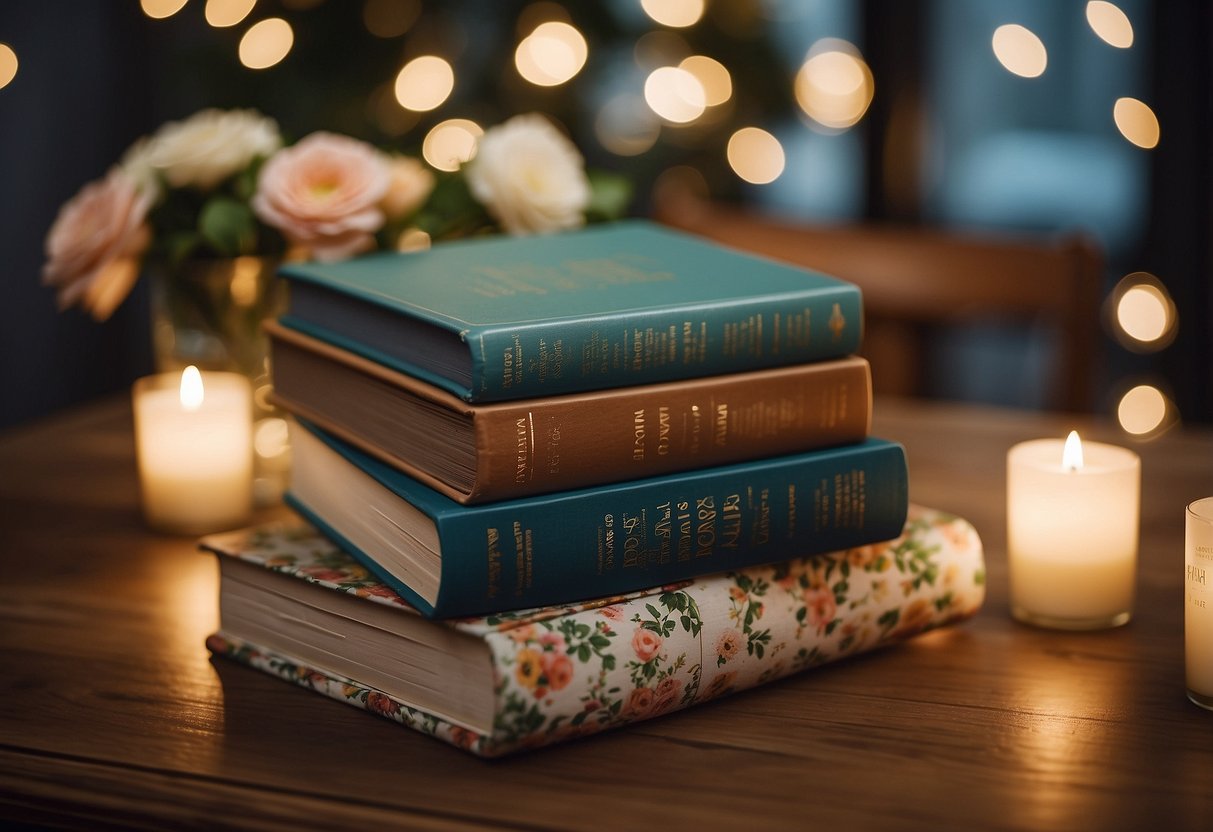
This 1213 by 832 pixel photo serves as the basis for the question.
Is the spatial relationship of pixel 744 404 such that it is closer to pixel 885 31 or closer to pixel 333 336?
pixel 333 336

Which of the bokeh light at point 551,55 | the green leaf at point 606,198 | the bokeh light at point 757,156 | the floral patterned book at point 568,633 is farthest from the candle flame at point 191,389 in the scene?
the bokeh light at point 757,156

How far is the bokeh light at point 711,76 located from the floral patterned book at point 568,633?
176cm

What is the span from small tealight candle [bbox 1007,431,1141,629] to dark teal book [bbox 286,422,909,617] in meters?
0.09

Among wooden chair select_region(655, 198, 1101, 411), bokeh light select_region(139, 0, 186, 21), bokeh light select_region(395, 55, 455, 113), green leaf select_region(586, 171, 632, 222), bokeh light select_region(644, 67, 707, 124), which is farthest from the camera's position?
bokeh light select_region(139, 0, 186, 21)

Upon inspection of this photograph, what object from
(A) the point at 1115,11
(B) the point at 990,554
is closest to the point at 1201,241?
(A) the point at 1115,11

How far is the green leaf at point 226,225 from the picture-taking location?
989mm

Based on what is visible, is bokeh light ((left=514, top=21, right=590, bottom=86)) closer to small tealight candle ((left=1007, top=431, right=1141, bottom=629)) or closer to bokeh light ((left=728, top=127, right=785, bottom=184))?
bokeh light ((left=728, top=127, right=785, bottom=184))

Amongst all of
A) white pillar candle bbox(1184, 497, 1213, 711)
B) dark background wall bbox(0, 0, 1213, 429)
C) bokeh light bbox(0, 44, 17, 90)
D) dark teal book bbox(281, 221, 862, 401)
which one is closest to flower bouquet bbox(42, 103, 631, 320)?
dark teal book bbox(281, 221, 862, 401)

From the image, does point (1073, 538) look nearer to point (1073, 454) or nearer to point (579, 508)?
point (1073, 454)

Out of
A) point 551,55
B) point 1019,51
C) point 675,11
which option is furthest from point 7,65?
point 1019,51

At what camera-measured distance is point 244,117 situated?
1.04 meters

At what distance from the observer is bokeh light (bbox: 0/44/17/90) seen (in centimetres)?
247

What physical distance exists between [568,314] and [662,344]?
0.06m

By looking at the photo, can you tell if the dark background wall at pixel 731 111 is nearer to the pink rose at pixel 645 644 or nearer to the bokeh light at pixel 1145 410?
the bokeh light at pixel 1145 410
